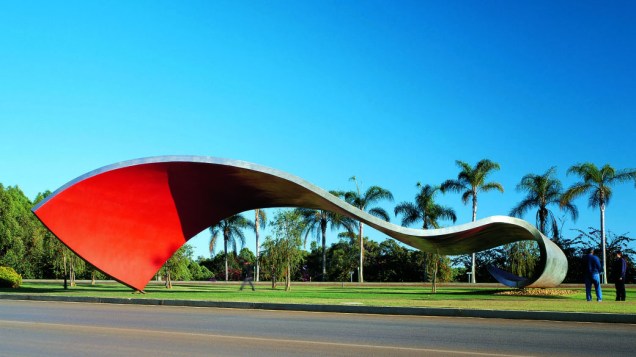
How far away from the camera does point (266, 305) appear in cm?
1582

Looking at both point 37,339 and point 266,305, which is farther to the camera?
point 266,305

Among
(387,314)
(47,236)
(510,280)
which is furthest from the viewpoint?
(47,236)

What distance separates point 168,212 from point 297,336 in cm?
1569

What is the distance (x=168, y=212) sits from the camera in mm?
24156

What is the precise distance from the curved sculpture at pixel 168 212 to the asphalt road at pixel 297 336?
8044mm

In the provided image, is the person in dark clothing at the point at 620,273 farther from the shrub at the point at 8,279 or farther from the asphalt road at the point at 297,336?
the shrub at the point at 8,279

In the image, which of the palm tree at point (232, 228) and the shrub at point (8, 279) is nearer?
the shrub at point (8, 279)

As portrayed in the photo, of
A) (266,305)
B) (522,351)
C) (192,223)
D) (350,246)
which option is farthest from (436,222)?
(522,351)

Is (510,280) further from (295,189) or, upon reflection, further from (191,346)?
(191,346)

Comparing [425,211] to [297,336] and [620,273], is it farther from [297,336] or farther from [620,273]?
[297,336]

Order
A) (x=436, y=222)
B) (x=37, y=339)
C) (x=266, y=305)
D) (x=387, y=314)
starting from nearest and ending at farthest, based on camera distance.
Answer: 1. (x=37, y=339)
2. (x=387, y=314)
3. (x=266, y=305)
4. (x=436, y=222)

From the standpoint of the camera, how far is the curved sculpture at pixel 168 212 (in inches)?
822

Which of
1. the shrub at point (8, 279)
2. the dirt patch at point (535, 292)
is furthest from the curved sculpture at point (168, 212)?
the shrub at point (8, 279)

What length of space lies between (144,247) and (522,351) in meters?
18.4
